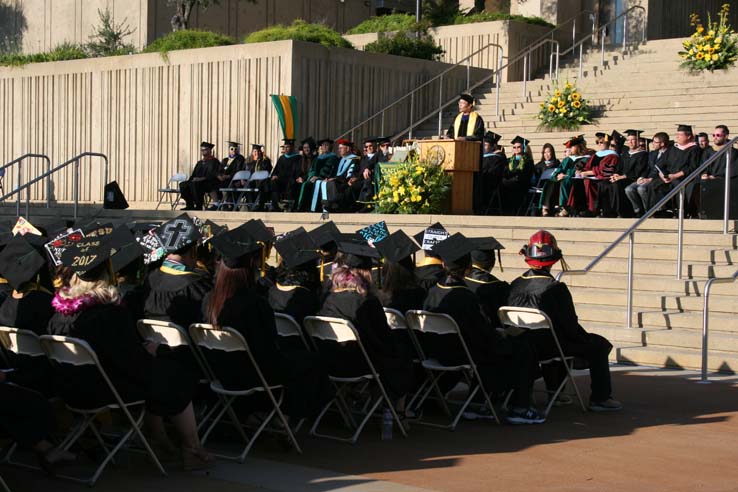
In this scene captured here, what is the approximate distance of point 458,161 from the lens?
15.3m

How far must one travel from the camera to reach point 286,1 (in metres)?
32.0

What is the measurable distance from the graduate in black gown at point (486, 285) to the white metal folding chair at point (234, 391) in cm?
241

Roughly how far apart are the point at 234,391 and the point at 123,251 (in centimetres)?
143

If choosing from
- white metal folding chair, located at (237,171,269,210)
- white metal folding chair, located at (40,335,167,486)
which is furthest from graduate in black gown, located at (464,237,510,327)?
white metal folding chair, located at (237,171,269,210)

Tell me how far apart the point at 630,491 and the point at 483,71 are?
1920 cm

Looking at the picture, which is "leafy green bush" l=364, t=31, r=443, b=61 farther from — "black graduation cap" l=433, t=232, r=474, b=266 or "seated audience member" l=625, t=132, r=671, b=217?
"black graduation cap" l=433, t=232, r=474, b=266

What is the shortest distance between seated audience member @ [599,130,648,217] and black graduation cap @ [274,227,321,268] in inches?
328

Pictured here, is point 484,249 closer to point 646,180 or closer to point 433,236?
point 433,236

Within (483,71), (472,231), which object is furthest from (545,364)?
(483,71)

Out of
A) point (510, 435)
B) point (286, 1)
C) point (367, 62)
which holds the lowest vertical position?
point (510, 435)

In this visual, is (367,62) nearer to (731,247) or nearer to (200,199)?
(200,199)

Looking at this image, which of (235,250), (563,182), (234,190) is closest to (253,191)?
(234,190)

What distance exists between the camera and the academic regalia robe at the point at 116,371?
6055 millimetres

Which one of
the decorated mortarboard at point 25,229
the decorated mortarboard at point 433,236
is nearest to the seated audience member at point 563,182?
the decorated mortarboard at point 433,236
